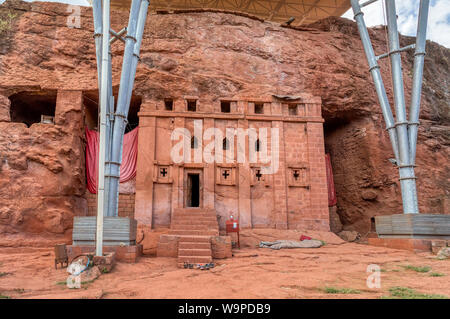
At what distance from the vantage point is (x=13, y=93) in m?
15.6

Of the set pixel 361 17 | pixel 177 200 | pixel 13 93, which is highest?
pixel 361 17

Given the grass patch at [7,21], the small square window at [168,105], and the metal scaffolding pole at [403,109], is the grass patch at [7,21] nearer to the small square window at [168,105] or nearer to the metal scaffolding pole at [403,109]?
the small square window at [168,105]

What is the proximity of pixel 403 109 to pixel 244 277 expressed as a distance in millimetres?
10637

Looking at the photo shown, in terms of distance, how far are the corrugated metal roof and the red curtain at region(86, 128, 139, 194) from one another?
1719 centimetres

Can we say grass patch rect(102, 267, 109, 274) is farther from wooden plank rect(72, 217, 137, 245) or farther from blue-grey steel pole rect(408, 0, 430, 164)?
blue-grey steel pole rect(408, 0, 430, 164)

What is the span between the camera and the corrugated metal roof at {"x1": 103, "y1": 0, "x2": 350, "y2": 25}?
28875 millimetres

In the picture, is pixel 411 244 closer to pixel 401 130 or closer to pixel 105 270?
pixel 401 130

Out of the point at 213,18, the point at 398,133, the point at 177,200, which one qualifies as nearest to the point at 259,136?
the point at 177,200

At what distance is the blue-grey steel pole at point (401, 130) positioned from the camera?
1263 cm

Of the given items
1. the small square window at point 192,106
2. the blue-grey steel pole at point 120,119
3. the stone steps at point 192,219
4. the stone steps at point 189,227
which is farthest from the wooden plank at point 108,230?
Answer: the small square window at point 192,106

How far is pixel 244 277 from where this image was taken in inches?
298

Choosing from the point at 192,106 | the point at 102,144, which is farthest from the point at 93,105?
the point at 102,144

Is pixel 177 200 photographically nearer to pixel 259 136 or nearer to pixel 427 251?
pixel 259 136

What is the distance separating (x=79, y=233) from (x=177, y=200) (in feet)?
20.2
